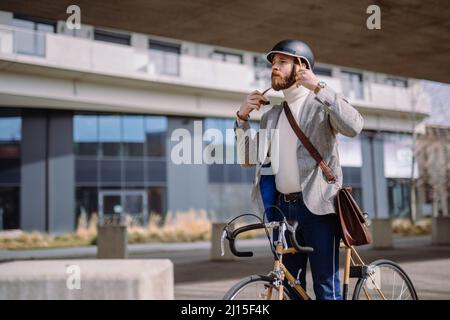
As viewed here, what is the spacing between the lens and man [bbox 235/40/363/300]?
326 centimetres

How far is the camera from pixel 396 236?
85.2ft

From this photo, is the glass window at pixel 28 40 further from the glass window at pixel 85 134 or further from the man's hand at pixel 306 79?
the man's hand at pixel 306 79

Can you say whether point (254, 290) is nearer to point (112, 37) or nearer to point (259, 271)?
point (259, 271)

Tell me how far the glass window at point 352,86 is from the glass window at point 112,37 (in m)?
15.1

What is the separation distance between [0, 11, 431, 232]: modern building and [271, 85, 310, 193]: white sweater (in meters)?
23.8

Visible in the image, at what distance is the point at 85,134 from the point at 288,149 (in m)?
30.1

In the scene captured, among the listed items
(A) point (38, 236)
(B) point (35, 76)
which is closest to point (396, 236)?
(A) point (38, 236)

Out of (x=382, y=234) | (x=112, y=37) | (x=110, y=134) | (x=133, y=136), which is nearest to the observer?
(x=382, y=234)

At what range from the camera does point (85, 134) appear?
3238cm

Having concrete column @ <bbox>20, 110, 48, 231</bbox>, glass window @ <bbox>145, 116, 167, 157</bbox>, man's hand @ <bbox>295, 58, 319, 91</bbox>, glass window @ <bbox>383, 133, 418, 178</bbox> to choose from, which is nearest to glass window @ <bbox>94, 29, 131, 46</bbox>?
glass window @ <bbox>145, 116, 167, 157</bbox>

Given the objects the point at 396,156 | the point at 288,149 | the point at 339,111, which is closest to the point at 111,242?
the point at 288,149

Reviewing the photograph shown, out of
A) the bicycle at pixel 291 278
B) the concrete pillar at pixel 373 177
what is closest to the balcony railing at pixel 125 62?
the concrete pillar at pixel 373 177
